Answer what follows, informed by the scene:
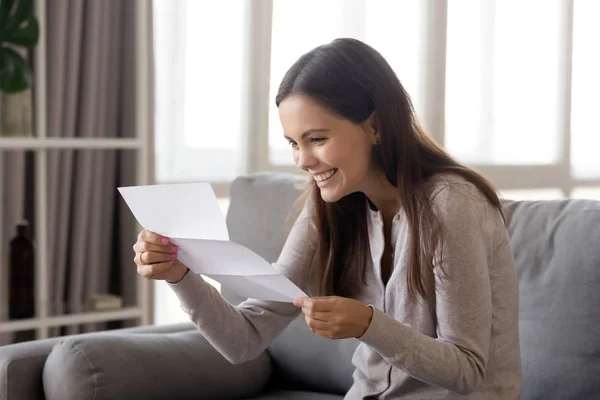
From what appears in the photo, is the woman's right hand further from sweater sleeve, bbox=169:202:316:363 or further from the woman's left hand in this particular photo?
the woman's left hand

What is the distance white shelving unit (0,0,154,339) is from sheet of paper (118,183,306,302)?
1.28 meters

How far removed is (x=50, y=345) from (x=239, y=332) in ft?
1.62

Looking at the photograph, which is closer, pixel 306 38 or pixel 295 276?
pixel 295 276

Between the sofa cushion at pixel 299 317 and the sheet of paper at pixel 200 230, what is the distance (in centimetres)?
61

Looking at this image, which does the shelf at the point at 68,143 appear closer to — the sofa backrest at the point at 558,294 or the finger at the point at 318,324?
the sofa backrest at the point at 558,294

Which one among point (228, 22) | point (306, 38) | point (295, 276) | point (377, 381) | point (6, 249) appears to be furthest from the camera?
point (306, 38)

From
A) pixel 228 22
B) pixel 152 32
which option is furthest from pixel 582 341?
pixel 228 22

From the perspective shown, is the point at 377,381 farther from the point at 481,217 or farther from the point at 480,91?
the point at 480,91

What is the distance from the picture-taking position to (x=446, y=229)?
4.70ft

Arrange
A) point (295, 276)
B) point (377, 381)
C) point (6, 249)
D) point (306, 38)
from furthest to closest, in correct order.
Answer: point (306, 38)
point (6, 249)
point (295, 276)
point (377, 381)

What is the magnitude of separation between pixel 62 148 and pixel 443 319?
63.8 inches

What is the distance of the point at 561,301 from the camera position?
1.66 m

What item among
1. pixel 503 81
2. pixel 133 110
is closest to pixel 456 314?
pixel 133 110

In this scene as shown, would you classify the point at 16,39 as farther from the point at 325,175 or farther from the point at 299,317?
the point at 325,175
